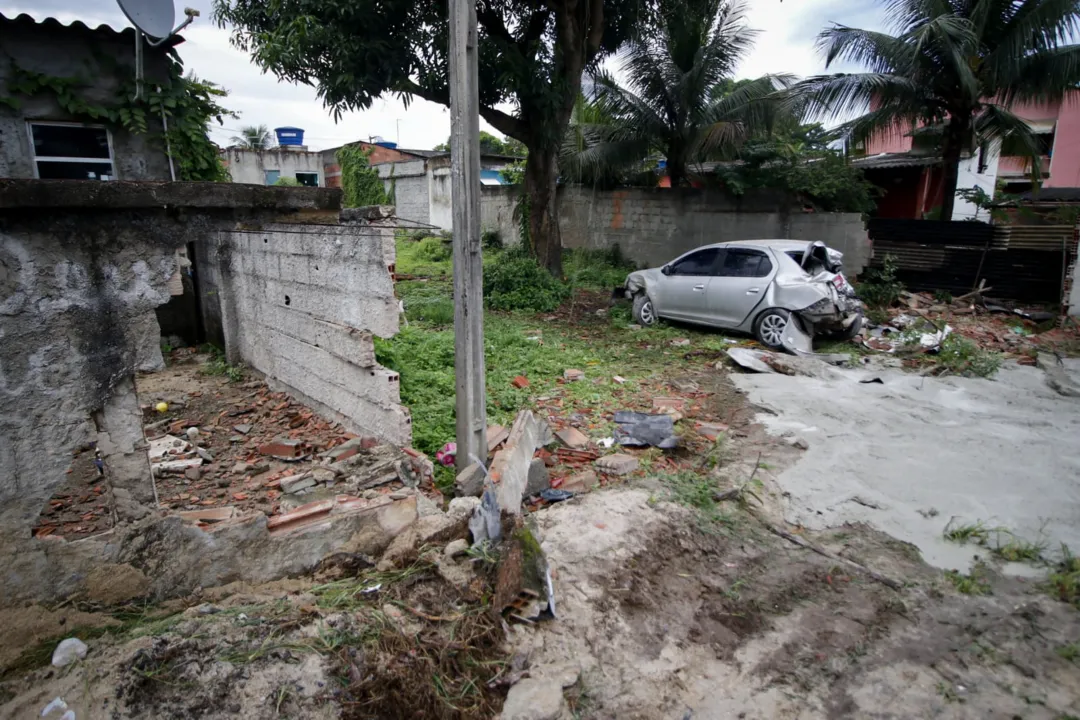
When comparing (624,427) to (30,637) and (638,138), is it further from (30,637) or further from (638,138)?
(638,138)

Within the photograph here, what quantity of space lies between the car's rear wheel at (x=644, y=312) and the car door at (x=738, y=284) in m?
1.18

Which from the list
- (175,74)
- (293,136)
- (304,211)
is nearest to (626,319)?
(304,211)

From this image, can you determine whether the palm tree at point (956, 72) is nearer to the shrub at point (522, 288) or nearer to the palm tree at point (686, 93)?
the palm tree at point (686, 93)

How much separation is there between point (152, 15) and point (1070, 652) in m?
8.41

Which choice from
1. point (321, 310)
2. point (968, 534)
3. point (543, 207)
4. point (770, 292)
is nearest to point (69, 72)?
point (321, 310)

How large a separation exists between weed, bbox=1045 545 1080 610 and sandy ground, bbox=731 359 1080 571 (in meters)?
0.23

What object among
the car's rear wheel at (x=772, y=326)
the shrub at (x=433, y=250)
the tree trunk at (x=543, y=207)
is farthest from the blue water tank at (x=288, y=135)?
the car's rear wheel at (x=772, y=326)

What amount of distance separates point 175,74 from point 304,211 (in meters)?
5.50

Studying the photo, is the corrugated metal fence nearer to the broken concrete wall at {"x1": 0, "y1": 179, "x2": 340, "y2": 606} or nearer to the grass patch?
the grass patch

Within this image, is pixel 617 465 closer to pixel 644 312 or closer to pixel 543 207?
pixel 644 312

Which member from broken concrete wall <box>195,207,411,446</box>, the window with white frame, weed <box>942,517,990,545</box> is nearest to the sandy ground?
weed <box>942,517,990,545</box>

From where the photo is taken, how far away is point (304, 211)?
591 centimetres

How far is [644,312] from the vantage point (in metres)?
10.9

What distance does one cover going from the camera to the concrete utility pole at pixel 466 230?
13.5 ft
